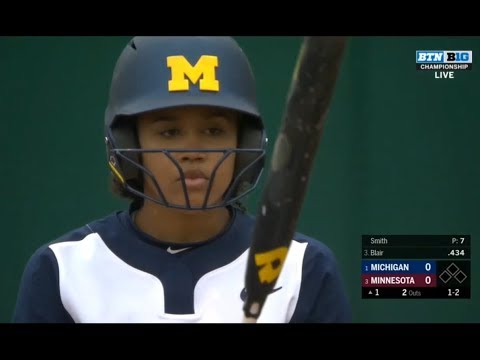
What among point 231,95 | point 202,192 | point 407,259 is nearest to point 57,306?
point 202,192

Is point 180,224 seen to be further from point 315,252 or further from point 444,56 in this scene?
point 444,56

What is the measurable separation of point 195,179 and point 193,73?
0.22 m

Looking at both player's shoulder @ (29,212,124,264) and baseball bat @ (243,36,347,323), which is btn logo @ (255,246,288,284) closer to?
baseball bat @ (243,36,347,323)

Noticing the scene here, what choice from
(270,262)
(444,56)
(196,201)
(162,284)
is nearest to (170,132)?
(196,201)

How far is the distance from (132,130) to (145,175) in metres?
0.10

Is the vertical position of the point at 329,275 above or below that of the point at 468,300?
above

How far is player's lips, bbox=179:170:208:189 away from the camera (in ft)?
→ 5.76

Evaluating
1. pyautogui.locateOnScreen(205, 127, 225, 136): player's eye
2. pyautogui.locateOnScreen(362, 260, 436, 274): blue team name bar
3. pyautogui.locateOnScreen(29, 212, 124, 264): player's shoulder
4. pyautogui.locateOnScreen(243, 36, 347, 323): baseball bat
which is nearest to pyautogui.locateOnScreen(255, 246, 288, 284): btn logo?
pyautogui.locateOnScreen(243, 36, 347, 323): baseball bat

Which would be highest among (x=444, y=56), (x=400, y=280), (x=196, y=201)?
(x=444, y=56)

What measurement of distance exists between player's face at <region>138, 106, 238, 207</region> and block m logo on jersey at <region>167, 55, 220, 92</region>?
1.8 inches

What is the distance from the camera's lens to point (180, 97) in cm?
179
